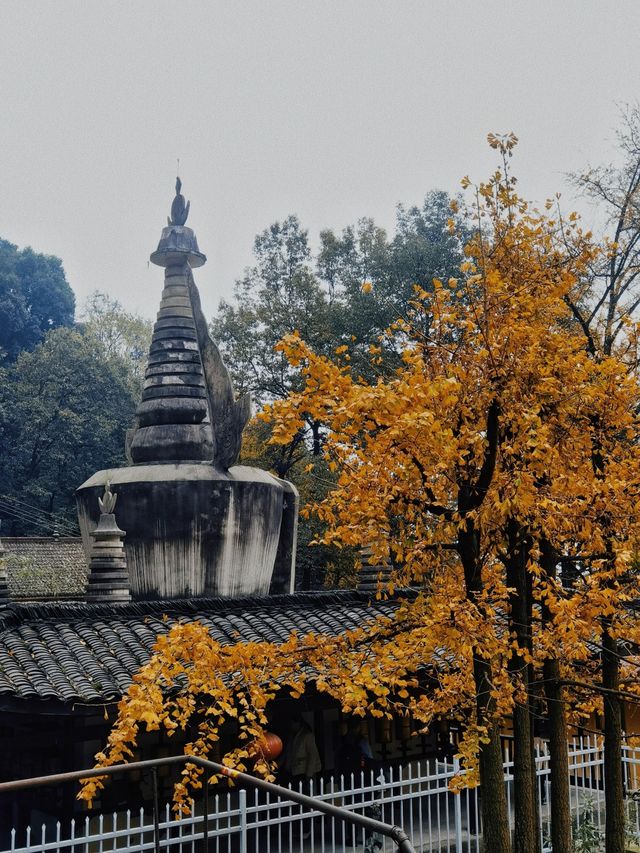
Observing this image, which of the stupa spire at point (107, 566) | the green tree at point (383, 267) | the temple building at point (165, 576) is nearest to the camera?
the temple building at point (165, 576)

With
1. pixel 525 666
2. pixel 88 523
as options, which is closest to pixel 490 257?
pixel 525 666

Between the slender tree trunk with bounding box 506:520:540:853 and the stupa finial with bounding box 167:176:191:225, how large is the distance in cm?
1098

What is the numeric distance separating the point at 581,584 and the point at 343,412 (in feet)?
10.1

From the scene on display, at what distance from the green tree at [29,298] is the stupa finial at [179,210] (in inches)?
Result: 1155

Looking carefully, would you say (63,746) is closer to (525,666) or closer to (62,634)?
(62,634)

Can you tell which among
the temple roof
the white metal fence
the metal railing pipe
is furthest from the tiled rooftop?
the metal railing pipe

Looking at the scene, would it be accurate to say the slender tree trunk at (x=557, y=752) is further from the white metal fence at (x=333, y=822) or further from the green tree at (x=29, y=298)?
the green tree at (x=29, y=298)

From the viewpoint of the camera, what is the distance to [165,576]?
13.6 meters

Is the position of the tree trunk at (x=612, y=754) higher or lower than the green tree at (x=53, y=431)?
lower

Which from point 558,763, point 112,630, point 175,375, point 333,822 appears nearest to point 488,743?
point 558,763

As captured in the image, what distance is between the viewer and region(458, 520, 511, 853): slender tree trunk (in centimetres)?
658

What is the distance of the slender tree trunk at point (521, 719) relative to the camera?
7.14m

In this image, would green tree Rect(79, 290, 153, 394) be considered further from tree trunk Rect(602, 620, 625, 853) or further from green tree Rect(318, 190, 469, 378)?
tree trunk Rect(602, 620, 625, 853)

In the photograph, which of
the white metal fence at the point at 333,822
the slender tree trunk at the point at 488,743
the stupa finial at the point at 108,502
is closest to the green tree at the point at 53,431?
the stupa finial at the point at 108,502
